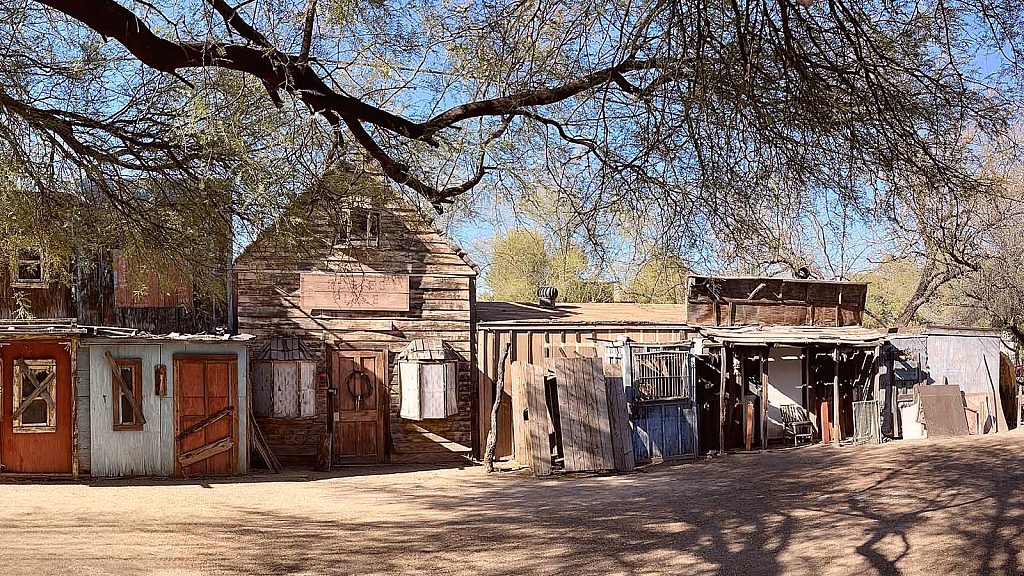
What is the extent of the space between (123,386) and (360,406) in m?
4.10

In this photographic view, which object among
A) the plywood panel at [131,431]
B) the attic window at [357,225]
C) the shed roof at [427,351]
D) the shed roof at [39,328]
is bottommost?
the plywood panel at [131,431]

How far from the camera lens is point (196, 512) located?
33.6 ft

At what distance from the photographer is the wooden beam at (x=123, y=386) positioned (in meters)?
13.4

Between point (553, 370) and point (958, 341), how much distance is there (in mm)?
8325

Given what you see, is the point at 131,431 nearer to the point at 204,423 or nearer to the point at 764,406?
the point at 204,423

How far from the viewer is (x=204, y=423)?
1389 centimetres

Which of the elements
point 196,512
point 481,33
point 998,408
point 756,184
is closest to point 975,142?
point 756,184

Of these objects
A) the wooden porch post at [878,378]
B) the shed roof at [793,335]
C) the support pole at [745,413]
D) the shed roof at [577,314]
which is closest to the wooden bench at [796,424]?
the support pole at [745,413]

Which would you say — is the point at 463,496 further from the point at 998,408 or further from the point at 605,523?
the point at 998,408

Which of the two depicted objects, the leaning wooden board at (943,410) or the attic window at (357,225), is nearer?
the attic window at (357,225)

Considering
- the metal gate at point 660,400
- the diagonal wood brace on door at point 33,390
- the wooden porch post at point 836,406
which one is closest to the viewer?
the diagonal wood brace on door at point 33,390

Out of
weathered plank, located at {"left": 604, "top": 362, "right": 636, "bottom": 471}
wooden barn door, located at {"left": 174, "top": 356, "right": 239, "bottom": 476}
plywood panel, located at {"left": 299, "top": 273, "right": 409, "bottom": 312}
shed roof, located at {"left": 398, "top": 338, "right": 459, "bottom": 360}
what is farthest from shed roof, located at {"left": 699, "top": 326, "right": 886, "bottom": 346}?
wooden barn door, located at {"left": 174, "top": 356, "right": 239, "bottom": 476}

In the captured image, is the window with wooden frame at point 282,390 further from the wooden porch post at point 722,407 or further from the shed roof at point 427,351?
the wooden porch post at point 722,407

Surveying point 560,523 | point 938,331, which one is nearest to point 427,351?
point 560,523
